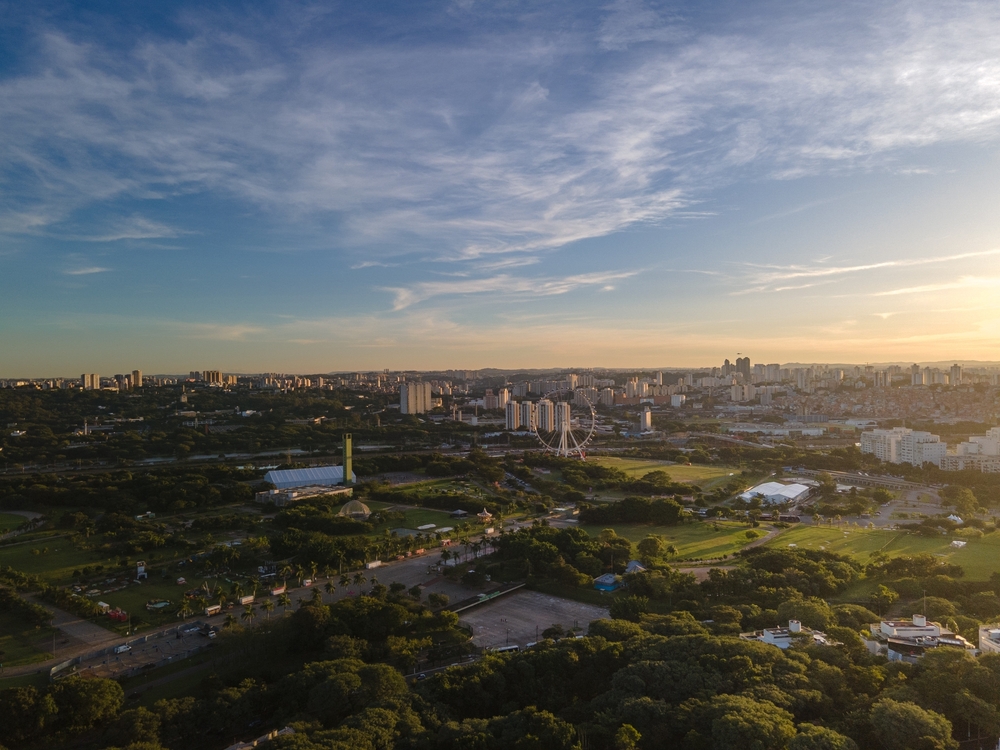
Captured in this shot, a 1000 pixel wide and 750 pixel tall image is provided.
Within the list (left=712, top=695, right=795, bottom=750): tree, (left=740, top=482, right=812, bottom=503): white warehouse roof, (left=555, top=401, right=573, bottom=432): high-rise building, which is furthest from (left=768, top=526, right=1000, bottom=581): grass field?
(left=555, top=401, right=573, bottom=432): high-rise building

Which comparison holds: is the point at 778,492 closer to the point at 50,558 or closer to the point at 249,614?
the point at 249,614

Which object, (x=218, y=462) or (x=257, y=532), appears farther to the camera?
(x=218, y=462)

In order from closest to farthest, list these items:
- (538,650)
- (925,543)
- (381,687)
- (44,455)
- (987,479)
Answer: (381,687)
(538,650)
(925,543)
(987,479)
(44,455)

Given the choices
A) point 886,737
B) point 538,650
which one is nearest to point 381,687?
point 538,650

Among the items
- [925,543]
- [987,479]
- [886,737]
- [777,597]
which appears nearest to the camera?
[886,737]

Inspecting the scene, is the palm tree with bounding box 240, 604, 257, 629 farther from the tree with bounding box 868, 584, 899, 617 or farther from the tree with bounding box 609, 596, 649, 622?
the tree with bounding box 868, 584, 899, 617

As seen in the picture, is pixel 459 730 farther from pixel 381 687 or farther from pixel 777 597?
pixel 777 597
